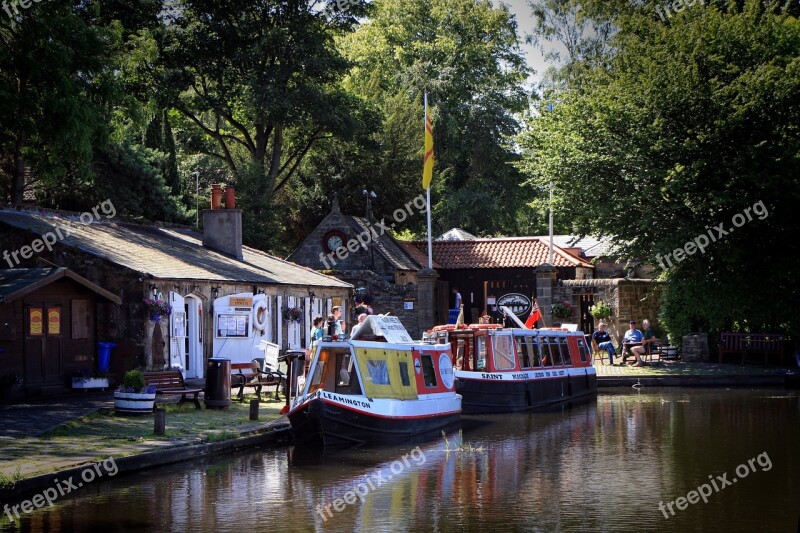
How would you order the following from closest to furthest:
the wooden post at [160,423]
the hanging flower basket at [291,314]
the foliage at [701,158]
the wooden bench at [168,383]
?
the wooden post at [160,423] → the wooden bench at [168,383] → the hanging flower basket at [291,314] → the foliage at [701,158]

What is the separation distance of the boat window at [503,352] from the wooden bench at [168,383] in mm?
7903

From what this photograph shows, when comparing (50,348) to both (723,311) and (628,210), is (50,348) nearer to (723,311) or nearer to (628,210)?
(628,210)

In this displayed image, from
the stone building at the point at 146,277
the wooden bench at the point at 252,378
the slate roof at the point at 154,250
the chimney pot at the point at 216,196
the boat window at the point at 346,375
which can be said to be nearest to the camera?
the boat window at the point at 346,375

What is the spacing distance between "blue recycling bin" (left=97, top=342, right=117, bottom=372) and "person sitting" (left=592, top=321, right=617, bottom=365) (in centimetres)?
1814

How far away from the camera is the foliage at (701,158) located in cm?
3275

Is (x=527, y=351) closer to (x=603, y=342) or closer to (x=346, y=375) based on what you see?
(x=346, y=375)

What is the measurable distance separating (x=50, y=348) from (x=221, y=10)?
25468 millimetres

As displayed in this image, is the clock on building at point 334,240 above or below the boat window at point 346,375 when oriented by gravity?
above

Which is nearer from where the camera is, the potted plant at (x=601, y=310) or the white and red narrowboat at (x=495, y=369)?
the white and red narrowboat at (x=495, y=369)

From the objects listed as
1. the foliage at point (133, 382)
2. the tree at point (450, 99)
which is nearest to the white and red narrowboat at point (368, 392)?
the foliage at point (133, 382)

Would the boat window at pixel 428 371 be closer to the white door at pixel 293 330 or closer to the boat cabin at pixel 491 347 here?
the boat cabin at pixel 491 347

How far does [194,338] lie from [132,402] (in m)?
6.71

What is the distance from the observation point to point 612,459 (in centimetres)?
1852

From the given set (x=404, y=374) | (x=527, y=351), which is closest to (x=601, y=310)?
(x=527, y=351)
